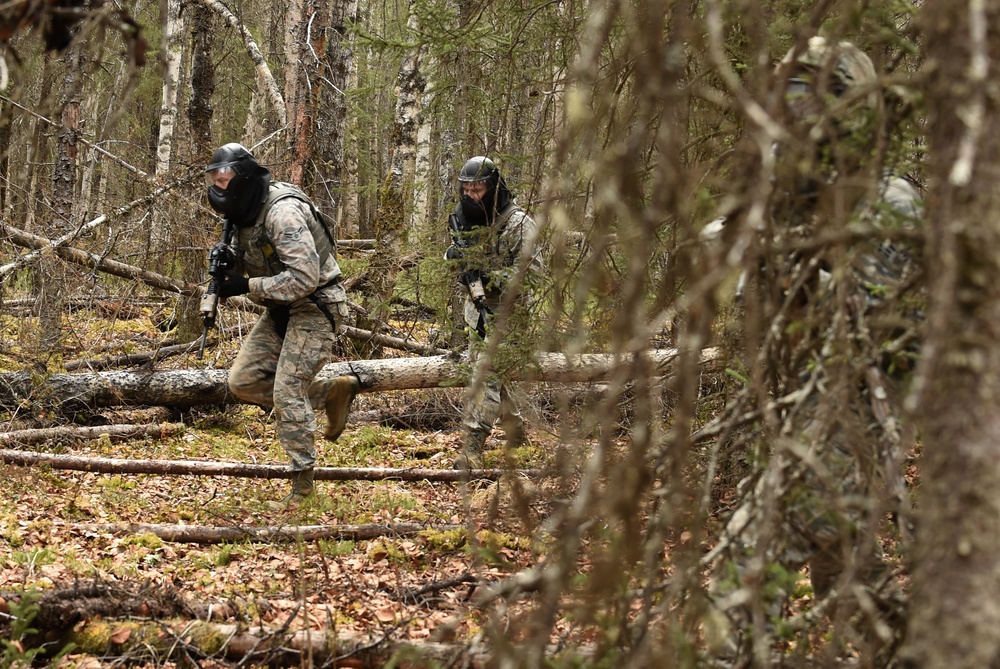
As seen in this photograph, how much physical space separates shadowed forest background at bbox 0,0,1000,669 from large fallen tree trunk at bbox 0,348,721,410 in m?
0.04

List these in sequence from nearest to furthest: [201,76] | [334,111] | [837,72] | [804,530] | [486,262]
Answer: [804,530] → [837,72] → [486,262] → [201,76] → [334,111]

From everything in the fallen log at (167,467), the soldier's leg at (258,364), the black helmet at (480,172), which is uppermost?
the black helmet at (480,172)

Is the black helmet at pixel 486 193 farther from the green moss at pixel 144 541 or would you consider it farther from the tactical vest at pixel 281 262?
the green moss at pixel 144 541

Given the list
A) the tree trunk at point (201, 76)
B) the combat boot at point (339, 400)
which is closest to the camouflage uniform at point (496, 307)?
the combat boot at point (339, 400)

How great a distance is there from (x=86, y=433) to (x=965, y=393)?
767 cm

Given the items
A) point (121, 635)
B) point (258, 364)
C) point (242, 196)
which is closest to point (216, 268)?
point (242, 196)

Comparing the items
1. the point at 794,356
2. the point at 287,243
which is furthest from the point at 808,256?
the point at 287,243

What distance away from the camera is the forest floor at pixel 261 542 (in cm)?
421

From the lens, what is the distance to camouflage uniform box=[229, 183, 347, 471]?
20.4 ft

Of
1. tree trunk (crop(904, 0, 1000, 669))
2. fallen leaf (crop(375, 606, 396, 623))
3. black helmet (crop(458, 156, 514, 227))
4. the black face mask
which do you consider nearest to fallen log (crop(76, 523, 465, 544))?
fallen leaf (crop(375, 606, 396, 623))

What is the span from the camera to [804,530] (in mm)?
2561

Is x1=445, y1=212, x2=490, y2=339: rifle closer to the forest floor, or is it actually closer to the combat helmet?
the forest floor

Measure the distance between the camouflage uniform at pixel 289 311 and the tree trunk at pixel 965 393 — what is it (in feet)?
17.0

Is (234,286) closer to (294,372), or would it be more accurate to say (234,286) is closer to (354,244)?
(294,372)
